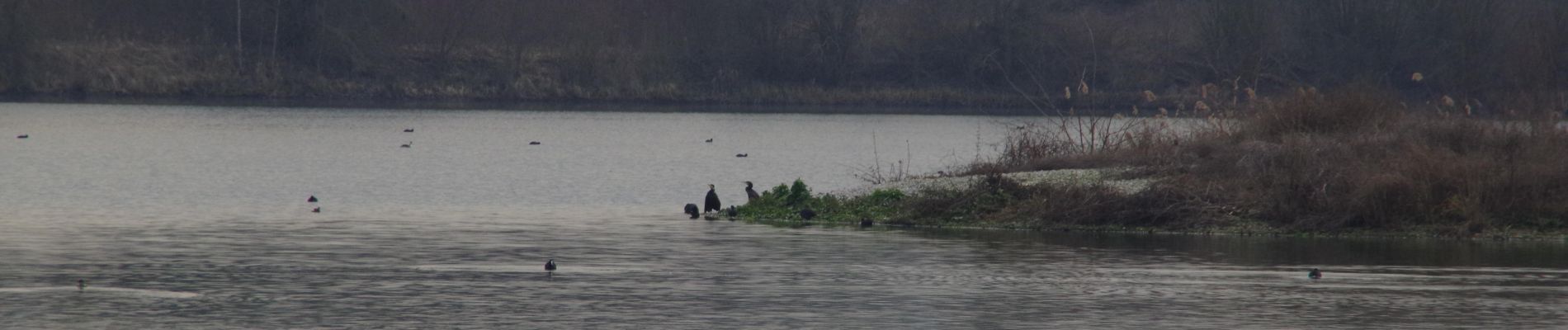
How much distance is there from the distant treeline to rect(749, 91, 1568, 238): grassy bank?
60.7 meters

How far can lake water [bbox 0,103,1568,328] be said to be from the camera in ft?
69.4

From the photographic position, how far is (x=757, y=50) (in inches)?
4131

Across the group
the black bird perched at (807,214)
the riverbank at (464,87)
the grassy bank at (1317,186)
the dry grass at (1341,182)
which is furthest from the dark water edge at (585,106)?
the black bird perched at (807,214)

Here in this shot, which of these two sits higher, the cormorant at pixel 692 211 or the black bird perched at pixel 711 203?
the black bird perched at pixel 711 203

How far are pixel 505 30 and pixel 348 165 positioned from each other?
2087 inches

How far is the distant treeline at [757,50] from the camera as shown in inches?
3878

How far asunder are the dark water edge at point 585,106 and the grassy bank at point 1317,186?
64282 millimetres

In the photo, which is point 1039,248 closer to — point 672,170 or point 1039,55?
point 672,170

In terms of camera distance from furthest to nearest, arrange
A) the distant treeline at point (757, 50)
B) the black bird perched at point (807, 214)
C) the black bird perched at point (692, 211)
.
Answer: the distant treeline at point (757, 50)
the black bird perched at point (692, 211)
the black bird perched at point (807, 214)

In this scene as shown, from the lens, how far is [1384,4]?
3927 inches

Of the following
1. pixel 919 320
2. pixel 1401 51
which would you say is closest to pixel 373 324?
pixel 919 320

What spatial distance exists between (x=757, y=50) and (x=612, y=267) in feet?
259

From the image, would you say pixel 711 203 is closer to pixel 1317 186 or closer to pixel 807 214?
pixel 807 214

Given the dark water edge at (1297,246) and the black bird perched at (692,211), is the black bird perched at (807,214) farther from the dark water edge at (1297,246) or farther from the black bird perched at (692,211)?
the black bird perched at (692,211)
